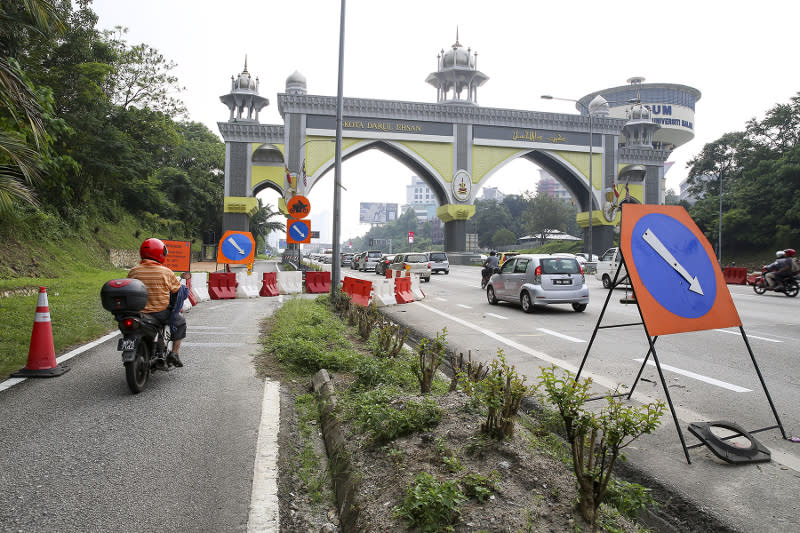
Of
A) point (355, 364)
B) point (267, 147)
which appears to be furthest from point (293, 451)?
point (267, 147)

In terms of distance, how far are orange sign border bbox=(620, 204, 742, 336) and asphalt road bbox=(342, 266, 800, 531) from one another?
0.89 meters

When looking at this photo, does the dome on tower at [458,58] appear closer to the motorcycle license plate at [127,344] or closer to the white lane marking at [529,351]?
the white lane marking at [529,351]

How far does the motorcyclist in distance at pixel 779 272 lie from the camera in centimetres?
1723

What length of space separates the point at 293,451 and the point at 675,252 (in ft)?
11.0

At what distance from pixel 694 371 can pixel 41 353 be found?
24.6ft

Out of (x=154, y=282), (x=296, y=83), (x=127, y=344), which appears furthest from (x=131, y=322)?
(x=296, y=83)

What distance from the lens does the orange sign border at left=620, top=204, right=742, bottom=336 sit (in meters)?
4.16

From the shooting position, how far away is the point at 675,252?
452cm

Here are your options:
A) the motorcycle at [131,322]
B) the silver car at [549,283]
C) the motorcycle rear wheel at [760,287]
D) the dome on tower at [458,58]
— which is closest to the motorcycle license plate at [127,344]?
the motorcycle at [131,322]

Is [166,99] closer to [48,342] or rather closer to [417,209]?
[48,342]

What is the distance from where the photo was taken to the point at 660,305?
4.23m

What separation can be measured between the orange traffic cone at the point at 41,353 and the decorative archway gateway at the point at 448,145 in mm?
34124

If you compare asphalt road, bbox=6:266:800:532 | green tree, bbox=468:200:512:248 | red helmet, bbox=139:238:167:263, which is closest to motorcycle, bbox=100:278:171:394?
asphalt road, bbox=6:266:800:532

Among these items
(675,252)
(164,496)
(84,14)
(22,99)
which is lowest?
(164,496)
